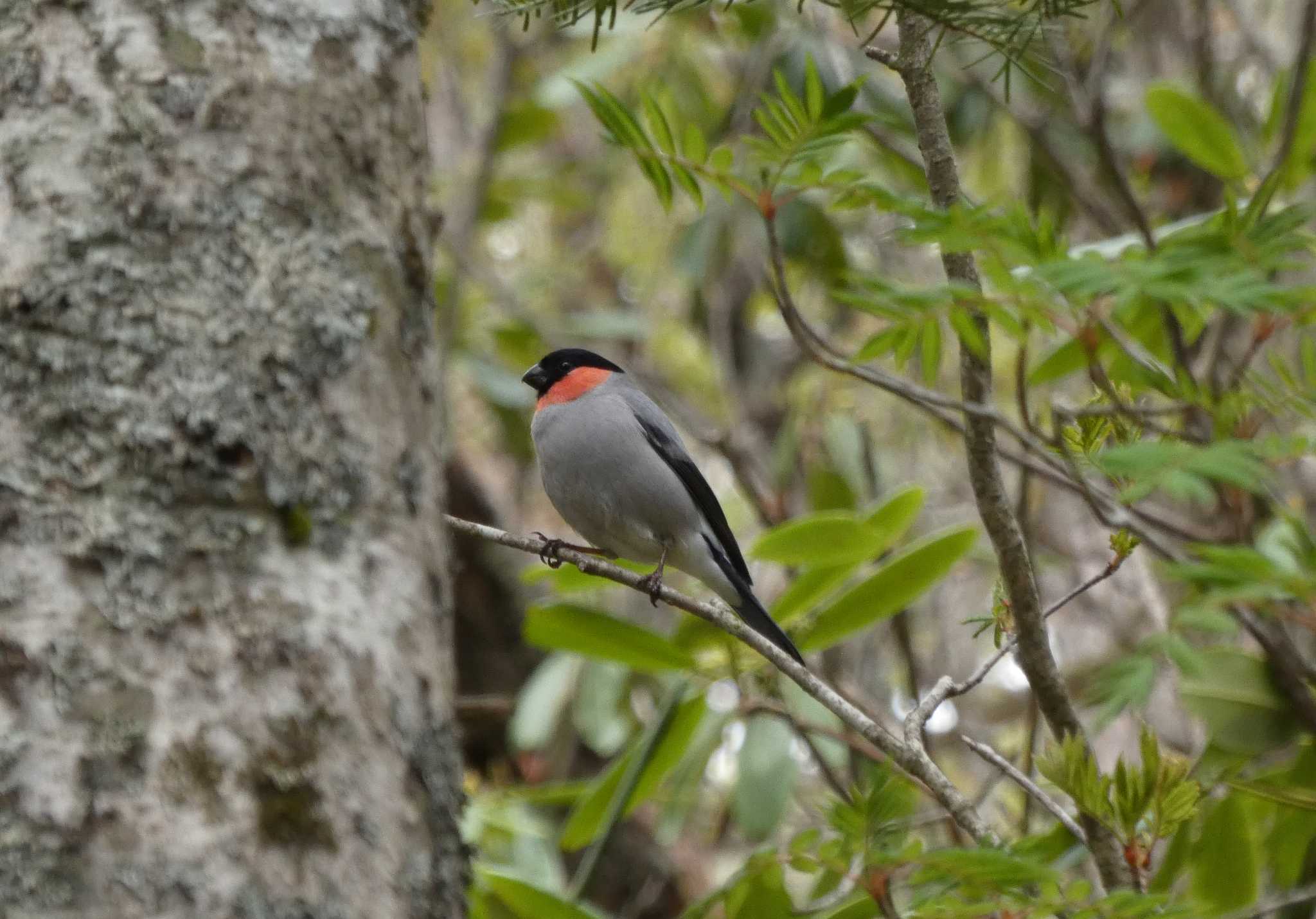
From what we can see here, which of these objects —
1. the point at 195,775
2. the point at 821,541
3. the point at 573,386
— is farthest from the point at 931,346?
the point at 573,386

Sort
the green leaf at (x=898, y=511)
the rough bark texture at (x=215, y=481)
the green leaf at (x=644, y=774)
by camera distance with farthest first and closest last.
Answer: the green leaf at (x=644, y=774) < the green leaf at (x=898, y=511) < the rough bark texture at (x=215, y=481)

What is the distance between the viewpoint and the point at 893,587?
285 centimetres

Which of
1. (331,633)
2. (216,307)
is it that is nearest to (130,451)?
(216,307)

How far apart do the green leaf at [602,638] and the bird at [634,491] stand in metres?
0.60

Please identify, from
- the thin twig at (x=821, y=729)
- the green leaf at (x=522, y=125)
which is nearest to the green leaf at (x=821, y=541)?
the thin twig at (x=821, y=729)

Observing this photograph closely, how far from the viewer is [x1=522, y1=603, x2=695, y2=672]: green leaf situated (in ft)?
9.80

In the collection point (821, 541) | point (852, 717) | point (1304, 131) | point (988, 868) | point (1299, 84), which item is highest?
point (1299, 84)

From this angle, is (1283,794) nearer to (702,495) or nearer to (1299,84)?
(1299,84)

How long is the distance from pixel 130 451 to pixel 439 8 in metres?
5.92

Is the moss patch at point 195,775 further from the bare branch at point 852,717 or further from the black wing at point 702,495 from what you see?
the black wing at point 702,495

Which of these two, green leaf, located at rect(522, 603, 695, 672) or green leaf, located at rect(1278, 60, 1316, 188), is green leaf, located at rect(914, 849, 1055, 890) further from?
green leaf, located at rect(1278, 60, 1316, 188)

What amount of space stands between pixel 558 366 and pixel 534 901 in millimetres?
2103

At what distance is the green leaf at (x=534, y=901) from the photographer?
2604 millimetres

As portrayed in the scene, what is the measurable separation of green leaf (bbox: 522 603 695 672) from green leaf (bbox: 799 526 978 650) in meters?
0.32
